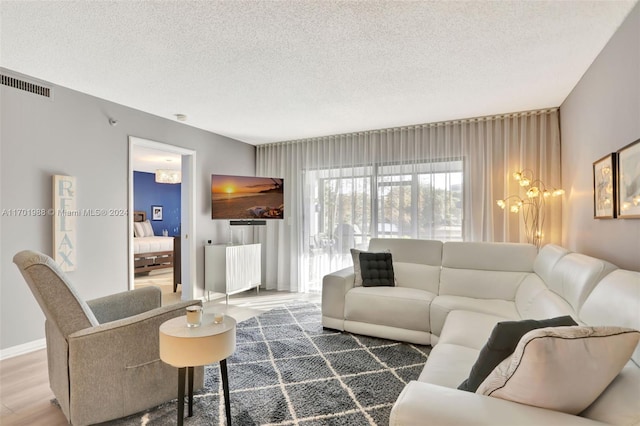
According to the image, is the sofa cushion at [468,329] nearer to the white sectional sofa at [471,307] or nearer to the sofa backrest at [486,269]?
the white sectional sofa at [471,307]

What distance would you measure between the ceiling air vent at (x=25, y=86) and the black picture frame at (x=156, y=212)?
A: 5729 millimetres

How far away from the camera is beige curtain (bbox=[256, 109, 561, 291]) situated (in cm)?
393

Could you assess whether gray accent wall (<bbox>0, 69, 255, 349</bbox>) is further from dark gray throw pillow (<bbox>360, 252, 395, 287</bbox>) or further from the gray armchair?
dark gray throw pillow (<bbox>360, 252, 395, 287</bbox>)

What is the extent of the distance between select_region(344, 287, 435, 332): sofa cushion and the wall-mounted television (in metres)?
2.24

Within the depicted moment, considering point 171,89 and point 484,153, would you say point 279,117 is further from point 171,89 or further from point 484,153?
point 484,153

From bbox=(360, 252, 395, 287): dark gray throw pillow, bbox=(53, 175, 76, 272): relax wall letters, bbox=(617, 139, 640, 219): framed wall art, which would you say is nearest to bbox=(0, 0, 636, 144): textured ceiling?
bbox=(617, 139, 640, 219): framed wall art

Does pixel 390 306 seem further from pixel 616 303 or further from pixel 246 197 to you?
pixel 246 197

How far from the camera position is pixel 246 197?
4863 millimetres

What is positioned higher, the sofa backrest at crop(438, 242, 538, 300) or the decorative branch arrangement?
the decorative branch arrangement

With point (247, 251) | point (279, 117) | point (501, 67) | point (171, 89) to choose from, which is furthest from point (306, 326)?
point (501, 67)

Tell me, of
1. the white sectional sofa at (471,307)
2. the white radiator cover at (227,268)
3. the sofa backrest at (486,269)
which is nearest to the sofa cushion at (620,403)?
the white sectional sofa at (471,307)

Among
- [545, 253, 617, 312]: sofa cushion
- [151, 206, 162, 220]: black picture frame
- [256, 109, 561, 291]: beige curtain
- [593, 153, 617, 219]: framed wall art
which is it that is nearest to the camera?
[545, 253, 617, 312]: sofa cushion

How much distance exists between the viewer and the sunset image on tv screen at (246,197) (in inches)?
184

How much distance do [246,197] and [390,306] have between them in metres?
2.81
